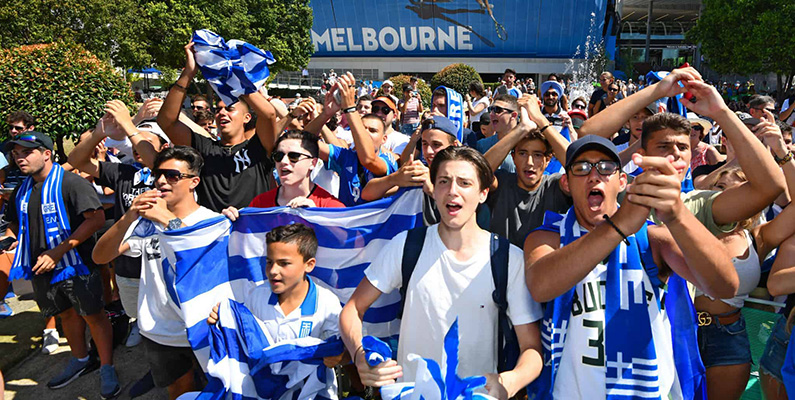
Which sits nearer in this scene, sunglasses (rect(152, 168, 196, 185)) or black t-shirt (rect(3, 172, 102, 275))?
sunglasses (rect(152, 168, 196, 185))

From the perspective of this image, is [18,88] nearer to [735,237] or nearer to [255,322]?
[255,322]

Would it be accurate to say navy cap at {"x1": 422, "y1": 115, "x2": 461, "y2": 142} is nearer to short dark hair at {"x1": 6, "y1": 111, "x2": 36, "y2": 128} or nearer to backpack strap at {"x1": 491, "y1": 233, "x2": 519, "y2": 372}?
backpack strap at {"x1": 491, "y1": 233, "x2": 519, "y2": 372}

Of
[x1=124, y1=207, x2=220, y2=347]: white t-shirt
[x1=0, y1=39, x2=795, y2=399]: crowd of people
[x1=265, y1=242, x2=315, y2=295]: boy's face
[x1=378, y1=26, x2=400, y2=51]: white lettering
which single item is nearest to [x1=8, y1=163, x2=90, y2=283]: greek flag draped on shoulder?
[x1=0, y1=39, x2=795, y2=399]: crowd of people

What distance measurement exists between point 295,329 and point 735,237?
2.57 metres

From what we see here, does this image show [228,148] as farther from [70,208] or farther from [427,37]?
[427,37]

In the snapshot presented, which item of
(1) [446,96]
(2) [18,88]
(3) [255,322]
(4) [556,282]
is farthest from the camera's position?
(2) [18,88]

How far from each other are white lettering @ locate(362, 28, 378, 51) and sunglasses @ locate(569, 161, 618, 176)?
5086 cm

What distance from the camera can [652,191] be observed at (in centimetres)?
171

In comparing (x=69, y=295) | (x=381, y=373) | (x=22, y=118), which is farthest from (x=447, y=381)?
(x=22, y=118)

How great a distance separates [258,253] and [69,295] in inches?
79.7

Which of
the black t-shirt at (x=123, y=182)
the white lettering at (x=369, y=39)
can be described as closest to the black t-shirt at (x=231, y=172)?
the black t-shirt at (x=123, y=182)

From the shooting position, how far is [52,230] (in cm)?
443

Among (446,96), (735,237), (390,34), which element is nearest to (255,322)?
(735,237)

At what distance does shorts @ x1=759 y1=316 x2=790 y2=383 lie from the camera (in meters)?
2.68
